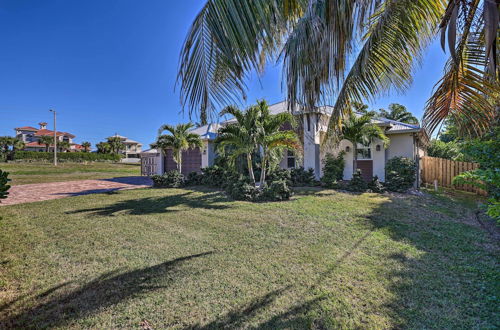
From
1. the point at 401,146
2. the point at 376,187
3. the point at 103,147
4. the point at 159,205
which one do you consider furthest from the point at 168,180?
the point at 103,147

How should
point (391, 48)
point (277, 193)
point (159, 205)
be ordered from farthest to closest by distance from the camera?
point (277, 193), point (159, 205), point (391, 48)

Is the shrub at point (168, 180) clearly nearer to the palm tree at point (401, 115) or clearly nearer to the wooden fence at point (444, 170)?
the wooden fence at point (444, 170)

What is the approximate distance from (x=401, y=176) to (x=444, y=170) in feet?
12.9

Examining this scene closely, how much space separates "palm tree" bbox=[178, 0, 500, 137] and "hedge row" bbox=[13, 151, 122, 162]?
49.6 m

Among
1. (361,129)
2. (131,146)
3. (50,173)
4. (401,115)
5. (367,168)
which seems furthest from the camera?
(131,146)

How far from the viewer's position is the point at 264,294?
2959mm

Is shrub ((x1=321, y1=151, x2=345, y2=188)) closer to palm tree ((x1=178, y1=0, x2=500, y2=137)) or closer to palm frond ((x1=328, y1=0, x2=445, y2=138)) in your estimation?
palm tree ((x1=178, y1=0, x2=500, y2=137))

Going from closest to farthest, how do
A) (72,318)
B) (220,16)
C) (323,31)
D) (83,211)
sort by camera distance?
(220,16) → (323,31) → (72,318) → (83,211)

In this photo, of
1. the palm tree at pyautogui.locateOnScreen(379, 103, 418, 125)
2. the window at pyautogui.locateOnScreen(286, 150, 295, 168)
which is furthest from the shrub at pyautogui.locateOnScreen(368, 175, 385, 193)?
the palm tree at pyautogui.locateOnScreen(379, 103, 418, 125)

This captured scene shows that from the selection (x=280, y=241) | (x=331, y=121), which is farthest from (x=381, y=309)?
(x=331, y=121)

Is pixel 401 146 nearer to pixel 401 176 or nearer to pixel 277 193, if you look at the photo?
pixel 401 176

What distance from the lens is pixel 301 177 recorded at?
12.7 m

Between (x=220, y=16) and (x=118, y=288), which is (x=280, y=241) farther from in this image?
(x=220, y=16)

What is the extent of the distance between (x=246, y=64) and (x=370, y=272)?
12.0 ft
